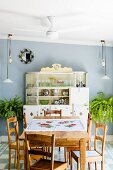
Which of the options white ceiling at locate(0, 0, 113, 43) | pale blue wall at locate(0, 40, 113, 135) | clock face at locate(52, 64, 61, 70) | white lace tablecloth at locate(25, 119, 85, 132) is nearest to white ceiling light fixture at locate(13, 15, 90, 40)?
white ceiling at locate(0, 0, 113, 43)

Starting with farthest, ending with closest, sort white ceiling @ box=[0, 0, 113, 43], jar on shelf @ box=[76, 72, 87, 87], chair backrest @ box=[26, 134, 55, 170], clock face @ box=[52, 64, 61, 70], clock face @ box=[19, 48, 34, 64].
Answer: clock face @ box=[19, 48, 34, 64], jar on shelf @ box=[76, 72, 87, 87], clock face @ box=[52, 64, 61, 70], white ceiling @ box=[0, 0, 113, 43], chair backrest @ box=[26, 134, 55, 170]

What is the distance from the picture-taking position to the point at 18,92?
7387 mm

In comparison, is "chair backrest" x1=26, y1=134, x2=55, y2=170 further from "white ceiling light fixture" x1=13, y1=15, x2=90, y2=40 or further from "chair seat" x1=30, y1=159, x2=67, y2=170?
"white ceiling light fixture" x1=13, y1=15, x2=90, y2=40

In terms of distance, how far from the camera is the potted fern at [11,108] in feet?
22.6

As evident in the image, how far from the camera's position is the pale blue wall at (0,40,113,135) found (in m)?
7.36

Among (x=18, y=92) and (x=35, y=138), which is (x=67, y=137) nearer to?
(x=35, y=138)

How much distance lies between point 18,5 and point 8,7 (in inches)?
8.7

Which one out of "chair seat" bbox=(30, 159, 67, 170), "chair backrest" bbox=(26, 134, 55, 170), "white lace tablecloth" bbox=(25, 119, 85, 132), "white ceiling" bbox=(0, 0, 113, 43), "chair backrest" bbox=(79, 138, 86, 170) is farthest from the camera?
"white lace tablecloth" bbox=(25, 119, 85, 132)

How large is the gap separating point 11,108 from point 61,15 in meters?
3.15

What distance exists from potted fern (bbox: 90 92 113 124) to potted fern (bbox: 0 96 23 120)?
6.46ft

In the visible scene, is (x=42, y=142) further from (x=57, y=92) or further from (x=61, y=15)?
(x=57, y=92)

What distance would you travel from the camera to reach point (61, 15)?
477 centimetres

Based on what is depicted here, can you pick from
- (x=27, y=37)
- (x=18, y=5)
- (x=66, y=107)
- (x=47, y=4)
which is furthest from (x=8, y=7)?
(x=66, y=107)

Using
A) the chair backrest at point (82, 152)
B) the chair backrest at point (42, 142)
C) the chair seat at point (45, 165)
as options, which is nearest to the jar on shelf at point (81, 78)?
the chair backrest at point (82, 152)
